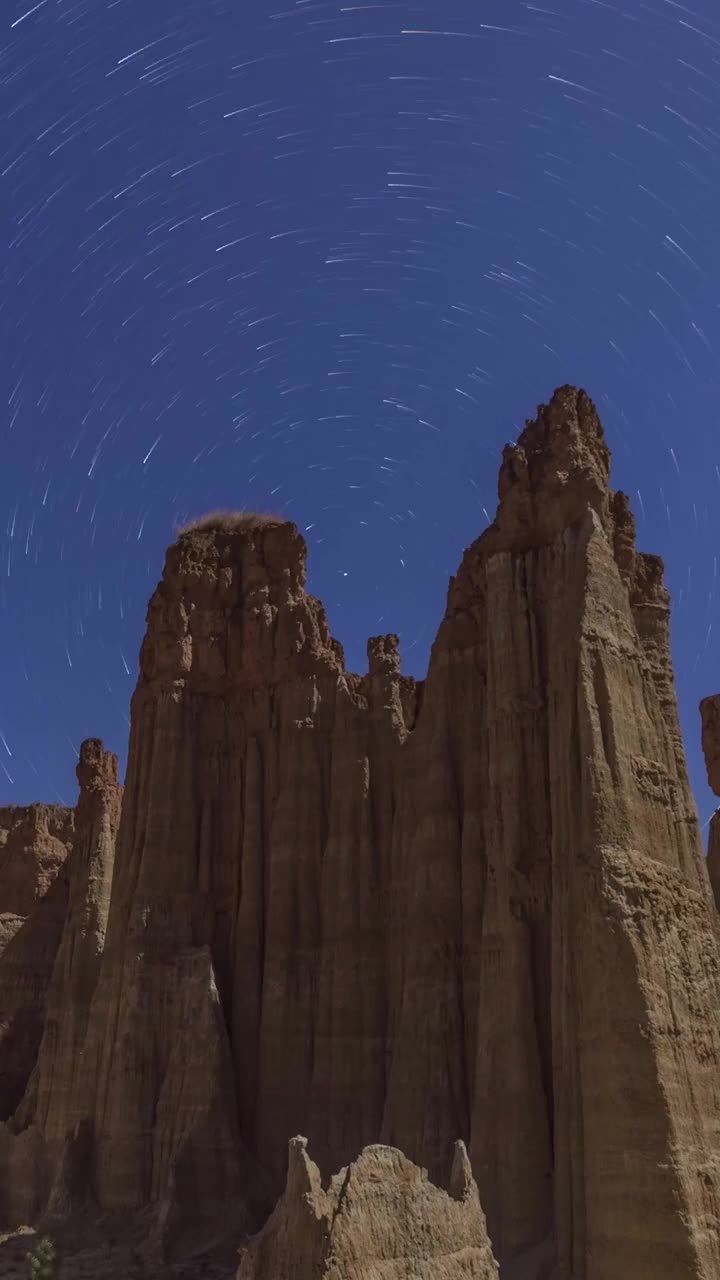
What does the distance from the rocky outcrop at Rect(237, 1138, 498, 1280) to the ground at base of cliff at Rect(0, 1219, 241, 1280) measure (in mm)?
14396

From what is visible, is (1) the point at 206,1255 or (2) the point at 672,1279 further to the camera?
(1) the point at 206,1255

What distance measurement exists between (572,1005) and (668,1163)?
3.43 meters

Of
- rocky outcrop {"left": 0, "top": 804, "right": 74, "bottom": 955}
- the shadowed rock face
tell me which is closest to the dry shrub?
the shadowed rock face

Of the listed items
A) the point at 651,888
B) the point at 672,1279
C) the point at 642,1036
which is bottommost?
the point at 672,1279

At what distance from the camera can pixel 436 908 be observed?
29734mm

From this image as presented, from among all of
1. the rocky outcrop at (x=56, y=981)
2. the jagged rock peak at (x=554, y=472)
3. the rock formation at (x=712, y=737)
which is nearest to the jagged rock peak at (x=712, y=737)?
the rock formation at (x=712, y=737)

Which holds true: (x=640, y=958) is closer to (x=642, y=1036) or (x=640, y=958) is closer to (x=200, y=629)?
(x=642, y=1036)

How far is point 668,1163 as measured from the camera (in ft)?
63.7

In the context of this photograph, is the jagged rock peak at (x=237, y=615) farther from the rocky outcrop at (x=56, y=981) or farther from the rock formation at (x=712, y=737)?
the rock formation at (x=712, y=737)

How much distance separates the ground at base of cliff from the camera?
29.0 metres

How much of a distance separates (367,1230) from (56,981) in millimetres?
31149

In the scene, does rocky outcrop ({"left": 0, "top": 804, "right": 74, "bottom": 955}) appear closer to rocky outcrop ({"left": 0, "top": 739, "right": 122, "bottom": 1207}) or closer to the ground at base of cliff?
rocky outcrop ({"left": 0, "top": 739, "right": 122, "bottom": 1207})

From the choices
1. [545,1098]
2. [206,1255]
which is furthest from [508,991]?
[206,1255]

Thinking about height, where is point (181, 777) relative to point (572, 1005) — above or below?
above
